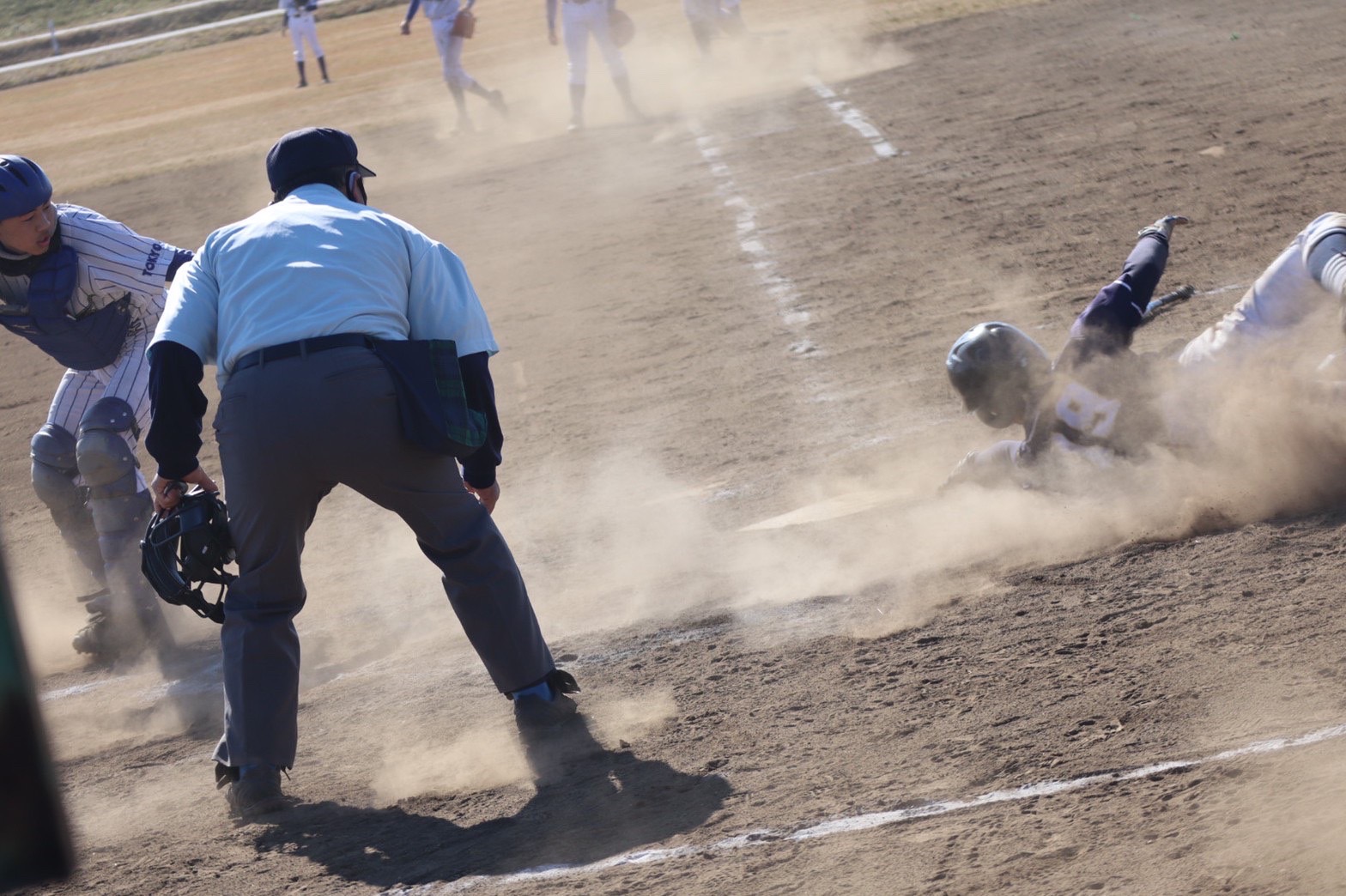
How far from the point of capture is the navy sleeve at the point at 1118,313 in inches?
220

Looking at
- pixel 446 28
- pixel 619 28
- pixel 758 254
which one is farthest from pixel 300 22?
pixel 758 254

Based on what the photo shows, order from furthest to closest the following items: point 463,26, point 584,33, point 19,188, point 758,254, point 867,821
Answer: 1. point 463,26
2. point 584,33
3. point 758,254
4. point 19,188
5. point 867,821

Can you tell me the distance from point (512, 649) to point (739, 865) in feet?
4.35

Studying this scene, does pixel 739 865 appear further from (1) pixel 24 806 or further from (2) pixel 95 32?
(2) pixel 95 32

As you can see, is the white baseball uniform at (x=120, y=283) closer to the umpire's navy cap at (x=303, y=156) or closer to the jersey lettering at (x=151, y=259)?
the jersey lettering at (x=151, y=259)

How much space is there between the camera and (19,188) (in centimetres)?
590

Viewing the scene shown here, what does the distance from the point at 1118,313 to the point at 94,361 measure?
15.5ft

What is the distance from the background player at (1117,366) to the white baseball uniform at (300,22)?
21903 millimetres

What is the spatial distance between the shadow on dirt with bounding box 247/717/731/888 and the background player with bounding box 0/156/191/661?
100 inches

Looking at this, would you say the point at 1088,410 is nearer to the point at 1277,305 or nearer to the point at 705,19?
the point at 1277,305

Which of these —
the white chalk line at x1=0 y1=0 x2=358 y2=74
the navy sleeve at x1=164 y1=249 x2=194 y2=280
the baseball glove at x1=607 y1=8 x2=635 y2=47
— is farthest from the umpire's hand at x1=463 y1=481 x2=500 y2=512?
the white chalk line at x1=0 y1=0 x2=358 y2=74

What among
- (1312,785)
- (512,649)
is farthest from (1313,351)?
(512,649)

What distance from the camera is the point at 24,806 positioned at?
5.52 ft

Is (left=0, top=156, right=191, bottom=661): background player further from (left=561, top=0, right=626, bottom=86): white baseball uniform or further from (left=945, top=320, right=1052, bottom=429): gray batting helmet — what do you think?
(left=561, top=0, right=626, bottom=86): white baseball uniform
